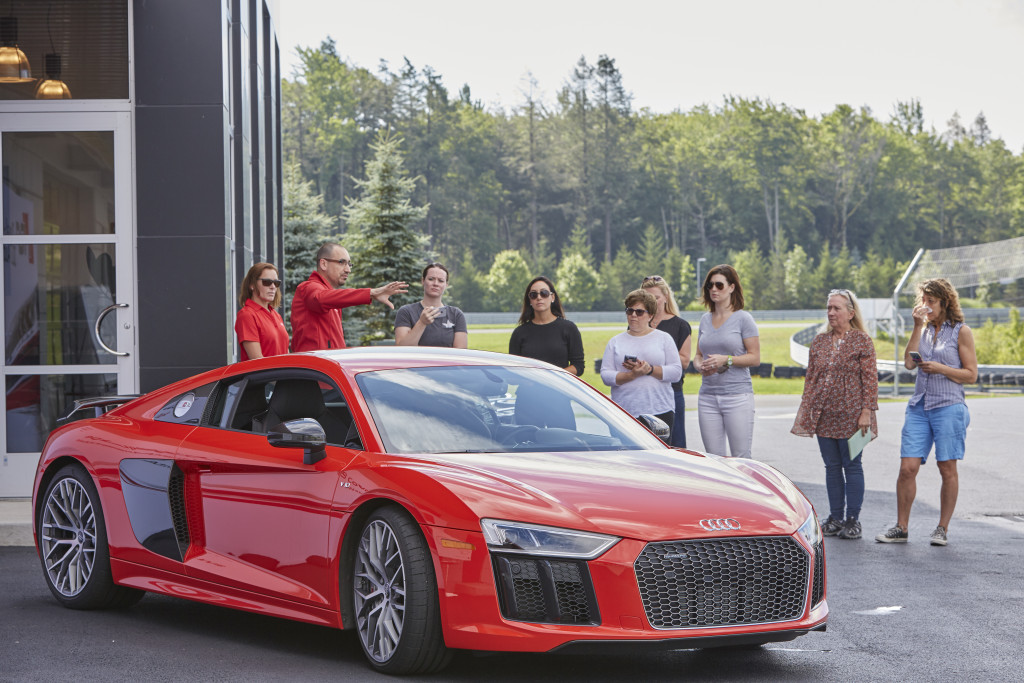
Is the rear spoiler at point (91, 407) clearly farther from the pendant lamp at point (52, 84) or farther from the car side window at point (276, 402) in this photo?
the pendant lamp at point (52, 84)

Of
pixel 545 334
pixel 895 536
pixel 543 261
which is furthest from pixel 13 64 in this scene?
pixel 543 261

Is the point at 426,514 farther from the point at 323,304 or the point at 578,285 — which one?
the point at 578,285

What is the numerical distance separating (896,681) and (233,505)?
9.74ft

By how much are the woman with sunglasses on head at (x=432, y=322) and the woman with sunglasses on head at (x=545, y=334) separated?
464mm

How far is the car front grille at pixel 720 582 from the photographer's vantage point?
4.77 metres

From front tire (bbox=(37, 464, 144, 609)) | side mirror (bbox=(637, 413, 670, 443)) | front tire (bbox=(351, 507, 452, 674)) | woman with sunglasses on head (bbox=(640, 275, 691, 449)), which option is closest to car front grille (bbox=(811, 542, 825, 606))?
side mirror (bbox=(637, 413, 670, 443))

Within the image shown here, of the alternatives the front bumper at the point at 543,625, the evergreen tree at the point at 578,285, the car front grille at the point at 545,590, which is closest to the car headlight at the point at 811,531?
the front bumper at the point at 543,625

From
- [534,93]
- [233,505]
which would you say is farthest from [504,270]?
[233,505]

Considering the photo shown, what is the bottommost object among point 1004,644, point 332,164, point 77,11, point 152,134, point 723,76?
point 1004,644

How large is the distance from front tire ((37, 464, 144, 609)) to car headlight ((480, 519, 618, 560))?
2.82 metres

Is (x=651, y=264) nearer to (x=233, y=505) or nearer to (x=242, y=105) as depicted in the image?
(x=242, y=105)

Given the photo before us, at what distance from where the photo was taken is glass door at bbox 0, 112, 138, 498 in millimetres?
11102

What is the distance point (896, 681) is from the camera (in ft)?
16.9

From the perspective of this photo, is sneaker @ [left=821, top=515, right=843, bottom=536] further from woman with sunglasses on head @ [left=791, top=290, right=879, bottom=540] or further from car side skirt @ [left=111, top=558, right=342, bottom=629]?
car side skirt @ [left=111, top=558, right=342, bottom=629]
